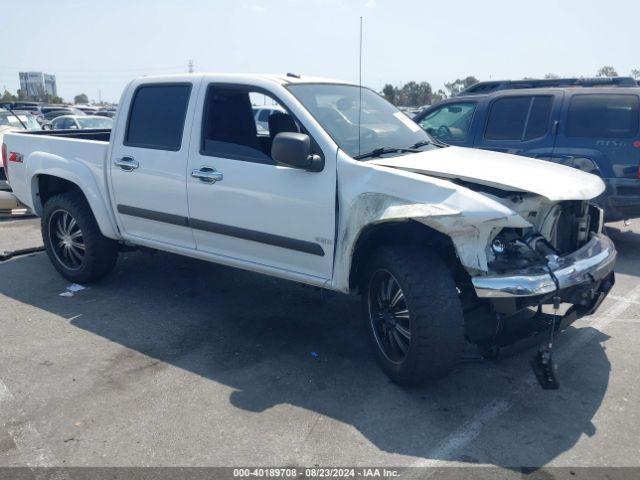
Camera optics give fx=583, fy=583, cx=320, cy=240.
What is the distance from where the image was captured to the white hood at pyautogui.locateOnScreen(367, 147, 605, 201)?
3500mm

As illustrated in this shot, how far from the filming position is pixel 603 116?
22.1ft

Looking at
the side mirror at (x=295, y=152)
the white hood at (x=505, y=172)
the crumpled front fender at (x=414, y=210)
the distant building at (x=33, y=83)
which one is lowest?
the distant building at (x=33, y=83)

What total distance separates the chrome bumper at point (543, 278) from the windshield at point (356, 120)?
1.33 meters


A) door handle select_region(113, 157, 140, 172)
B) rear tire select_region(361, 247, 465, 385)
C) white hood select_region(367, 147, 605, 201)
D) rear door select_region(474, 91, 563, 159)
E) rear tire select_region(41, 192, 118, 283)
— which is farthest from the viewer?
rear door select_region(474, 91, 563, 159)

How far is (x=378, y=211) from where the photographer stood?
11.9ft

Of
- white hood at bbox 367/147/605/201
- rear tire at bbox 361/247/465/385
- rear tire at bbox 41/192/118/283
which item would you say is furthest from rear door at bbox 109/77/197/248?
rear tire at bbox 361/247/465/385

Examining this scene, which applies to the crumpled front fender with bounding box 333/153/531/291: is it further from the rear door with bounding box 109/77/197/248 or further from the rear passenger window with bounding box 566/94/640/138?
the rear passenger window with bounding box 566/94/640/138

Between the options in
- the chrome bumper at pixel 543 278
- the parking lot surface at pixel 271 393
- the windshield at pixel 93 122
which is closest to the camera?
the parking lot surface at pixel 271 393

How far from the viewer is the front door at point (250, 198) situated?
398 cm

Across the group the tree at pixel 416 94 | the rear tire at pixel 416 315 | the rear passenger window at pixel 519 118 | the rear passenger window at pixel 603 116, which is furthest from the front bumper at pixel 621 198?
the tree at pixel 416 94

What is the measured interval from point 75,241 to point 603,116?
5.93 meters

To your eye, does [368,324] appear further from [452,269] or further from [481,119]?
[481,119]

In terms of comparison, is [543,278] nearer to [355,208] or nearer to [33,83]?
[355,208]

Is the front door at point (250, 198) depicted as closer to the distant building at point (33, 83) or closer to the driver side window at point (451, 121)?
the driver side window at point (451, 121)
